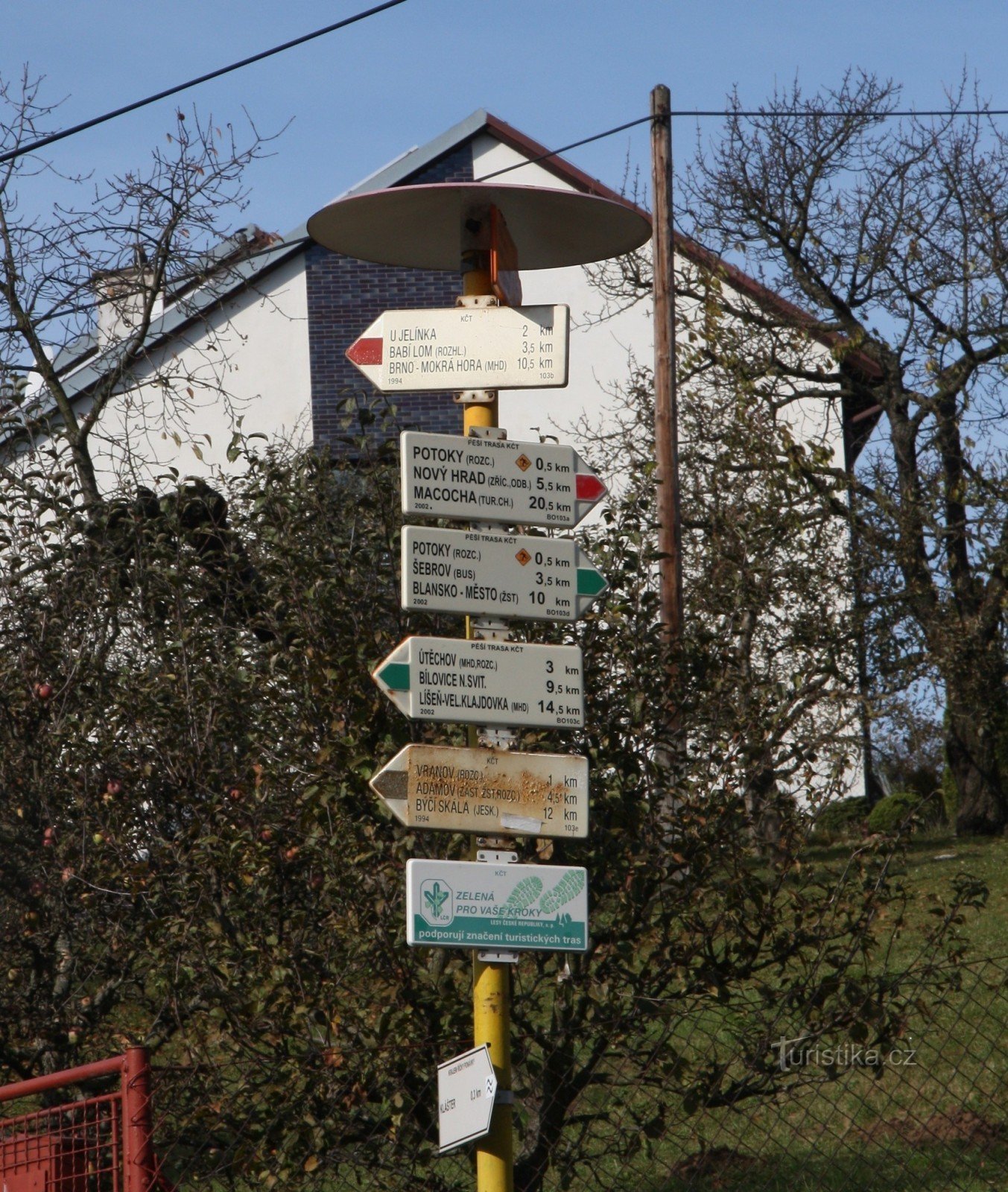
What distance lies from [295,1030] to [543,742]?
1.24 metres

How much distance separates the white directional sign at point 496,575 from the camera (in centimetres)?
426

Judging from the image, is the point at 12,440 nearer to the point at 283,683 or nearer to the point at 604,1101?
the point at 283,683

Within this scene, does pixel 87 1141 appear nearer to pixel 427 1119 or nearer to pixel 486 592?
pixel 427 1119

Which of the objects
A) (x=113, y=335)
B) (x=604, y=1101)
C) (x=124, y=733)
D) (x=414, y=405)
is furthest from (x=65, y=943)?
(x=414, y=405)

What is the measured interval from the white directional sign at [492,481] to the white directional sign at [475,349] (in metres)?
0.19

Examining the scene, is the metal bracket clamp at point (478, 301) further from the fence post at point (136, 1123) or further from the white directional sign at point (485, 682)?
the fence post at point (136, 1123)

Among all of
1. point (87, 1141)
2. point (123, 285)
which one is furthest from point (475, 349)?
point (123, 285)

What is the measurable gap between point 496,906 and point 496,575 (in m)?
0.90

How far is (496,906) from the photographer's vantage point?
161 inches

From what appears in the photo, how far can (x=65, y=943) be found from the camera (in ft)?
21.5

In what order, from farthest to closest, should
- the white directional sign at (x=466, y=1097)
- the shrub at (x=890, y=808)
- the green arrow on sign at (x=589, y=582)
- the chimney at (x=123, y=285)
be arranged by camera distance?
1. the shrub at (x=890, y=808)
2. the chimney at (x=123, y=285)
3. the green arrow on sign at (x=589, y=582)
4. the white directional sign at (x=466, y=1097)

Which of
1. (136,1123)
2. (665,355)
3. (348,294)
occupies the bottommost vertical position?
(136,1123)

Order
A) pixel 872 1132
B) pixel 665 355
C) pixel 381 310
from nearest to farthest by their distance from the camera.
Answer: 1. pixel 872 1132
2. pixel 665 355
3. pixel 381 310

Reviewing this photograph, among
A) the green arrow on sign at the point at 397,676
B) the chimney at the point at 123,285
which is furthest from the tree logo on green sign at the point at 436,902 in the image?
the chimney at the point at 123,285
